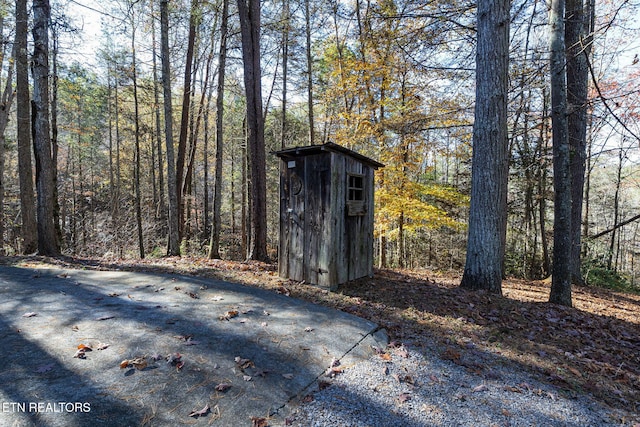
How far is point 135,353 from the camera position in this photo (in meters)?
2.53

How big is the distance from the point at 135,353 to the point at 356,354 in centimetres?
196

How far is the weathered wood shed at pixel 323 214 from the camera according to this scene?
5164 mm

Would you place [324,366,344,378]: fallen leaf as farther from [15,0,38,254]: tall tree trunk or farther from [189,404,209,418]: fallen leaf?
[15,0,38,254]: tall tree trunk

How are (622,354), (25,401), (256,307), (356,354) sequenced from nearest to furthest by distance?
(25,401)
(356,354)
(622,354)
(256,307)

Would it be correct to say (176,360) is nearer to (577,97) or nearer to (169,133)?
(169,133)

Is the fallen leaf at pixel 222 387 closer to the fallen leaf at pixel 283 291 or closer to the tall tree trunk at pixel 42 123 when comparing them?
the fallen leaf at pixel 283 291

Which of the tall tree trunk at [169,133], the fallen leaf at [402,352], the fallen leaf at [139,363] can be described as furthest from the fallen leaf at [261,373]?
the tall tree trunk at [169,133]

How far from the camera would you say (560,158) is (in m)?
4.92

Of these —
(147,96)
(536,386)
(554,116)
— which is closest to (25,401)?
(536,386)

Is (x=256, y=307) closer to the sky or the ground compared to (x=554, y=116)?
closer to the ground

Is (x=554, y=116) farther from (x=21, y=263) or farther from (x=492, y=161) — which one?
(x=21, y=263)

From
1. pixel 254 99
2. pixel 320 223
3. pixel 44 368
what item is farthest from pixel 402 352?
pixel 254 99

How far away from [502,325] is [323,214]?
3.02 m

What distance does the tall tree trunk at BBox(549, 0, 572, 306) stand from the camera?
192 inches
